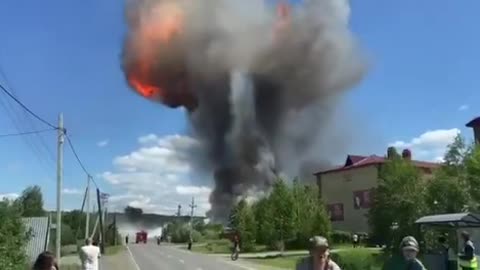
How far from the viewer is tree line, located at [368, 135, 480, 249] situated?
3922 cm

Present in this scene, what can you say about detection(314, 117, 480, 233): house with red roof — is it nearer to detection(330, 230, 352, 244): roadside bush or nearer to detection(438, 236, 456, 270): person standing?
detection(330, 230, 352, 244): roadside bush

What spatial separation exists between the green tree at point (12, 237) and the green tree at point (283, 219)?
33892mm

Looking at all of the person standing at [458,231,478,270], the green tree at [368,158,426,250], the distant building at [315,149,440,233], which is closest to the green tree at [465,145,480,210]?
the green tree at [368,158,426,250]

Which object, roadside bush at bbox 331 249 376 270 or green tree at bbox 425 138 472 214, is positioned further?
green tree at bbox 425 138 472 214

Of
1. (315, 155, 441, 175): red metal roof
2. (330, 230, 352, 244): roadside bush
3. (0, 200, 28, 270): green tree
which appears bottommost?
(0, 200, 28, 270): green tree

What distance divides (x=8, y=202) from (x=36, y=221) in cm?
2136

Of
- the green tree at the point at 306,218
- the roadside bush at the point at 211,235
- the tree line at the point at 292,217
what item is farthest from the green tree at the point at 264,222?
the roadside bush at the point at 211,235

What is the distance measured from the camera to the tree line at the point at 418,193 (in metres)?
39.2

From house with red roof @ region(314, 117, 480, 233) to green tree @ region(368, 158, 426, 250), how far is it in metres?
21.4

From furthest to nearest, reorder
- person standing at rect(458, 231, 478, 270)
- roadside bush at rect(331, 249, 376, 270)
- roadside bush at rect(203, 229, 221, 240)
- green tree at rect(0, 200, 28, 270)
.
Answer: roadside bush at rect(203, 229, 221, 240), roadside bush at rect(331, 249, 376, 270), green tree at rect(0, 200, 28, 270), person standing at rect(458, 231, 478, 270)

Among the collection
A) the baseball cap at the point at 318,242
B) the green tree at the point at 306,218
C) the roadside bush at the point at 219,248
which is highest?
the green tree at the point at 306,218

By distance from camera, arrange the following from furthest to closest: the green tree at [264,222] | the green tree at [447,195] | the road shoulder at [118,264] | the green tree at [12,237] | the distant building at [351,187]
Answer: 1. the distant building at [351,187]
2. the green tree at [264,222]
3. the green tree at [447,195]
4. the road shoulder at [118,264]
5. the green tree at [12,237]

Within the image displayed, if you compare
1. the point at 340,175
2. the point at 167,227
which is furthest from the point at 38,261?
the point at 167,227

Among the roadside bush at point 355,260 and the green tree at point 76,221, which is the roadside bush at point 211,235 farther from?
the roadside bush at point 355,260
